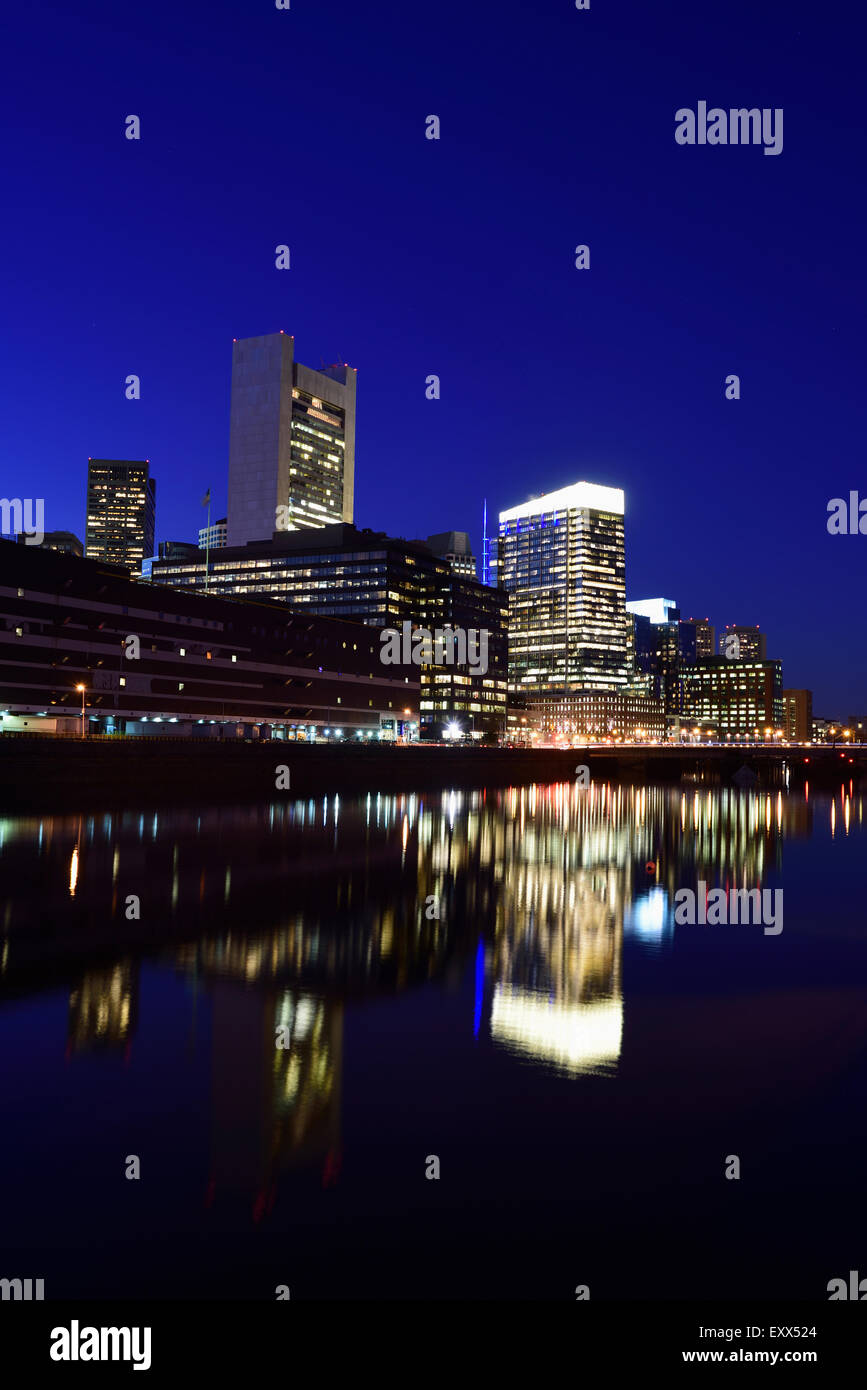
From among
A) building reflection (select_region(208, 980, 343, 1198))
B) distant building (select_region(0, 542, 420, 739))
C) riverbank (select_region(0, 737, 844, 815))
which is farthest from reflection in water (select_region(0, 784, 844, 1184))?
distant building (select_region(0, 542, 420, 739))

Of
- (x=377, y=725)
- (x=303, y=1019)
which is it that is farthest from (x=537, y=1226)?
(x=377, y=725)

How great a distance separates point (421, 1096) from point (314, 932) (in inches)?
443

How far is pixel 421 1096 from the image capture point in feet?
44.5

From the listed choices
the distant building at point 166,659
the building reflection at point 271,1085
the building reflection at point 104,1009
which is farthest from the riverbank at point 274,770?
the building reflection at point 271,1085

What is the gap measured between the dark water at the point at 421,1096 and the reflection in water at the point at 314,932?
112mm

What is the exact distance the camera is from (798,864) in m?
44.5

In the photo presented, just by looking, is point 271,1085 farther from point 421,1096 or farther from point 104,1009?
point 104,1009

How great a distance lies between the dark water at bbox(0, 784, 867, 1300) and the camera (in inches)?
372

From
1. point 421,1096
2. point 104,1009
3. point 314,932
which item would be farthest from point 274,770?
point 421,1096

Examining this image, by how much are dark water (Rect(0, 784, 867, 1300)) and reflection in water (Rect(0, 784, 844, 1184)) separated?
11 centimetres

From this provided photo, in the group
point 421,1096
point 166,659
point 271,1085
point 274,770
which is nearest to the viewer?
point 421,1096

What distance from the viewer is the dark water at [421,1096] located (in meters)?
9.45

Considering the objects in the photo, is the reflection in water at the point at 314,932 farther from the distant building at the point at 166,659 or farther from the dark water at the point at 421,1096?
the distant building at the point at 166,659
